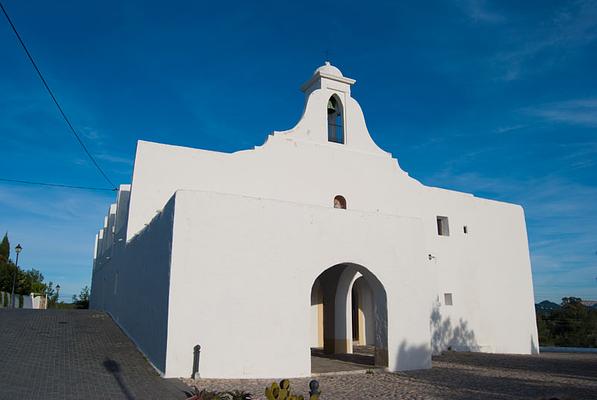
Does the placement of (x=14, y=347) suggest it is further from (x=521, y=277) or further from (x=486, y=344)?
(x=521, y=277)

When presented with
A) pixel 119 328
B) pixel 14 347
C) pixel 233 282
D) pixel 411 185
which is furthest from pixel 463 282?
pixel 14 347

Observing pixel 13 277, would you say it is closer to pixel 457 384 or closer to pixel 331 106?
pixel 331 106

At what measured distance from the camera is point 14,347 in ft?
32.6

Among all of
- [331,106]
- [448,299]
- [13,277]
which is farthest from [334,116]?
[13,277]

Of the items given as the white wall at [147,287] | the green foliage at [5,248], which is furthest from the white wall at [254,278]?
the green foliage at [5,248]

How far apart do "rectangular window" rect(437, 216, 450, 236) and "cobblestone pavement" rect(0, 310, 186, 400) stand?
484 inches

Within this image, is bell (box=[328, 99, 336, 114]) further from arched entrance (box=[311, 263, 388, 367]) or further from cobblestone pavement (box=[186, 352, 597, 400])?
cobblestone pavement (box=[186, 352, 597, 400])

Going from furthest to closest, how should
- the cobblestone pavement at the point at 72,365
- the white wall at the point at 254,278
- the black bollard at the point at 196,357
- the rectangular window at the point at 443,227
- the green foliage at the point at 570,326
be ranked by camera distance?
1. the green foliage at the point at 570,326
2. the rectangular window at the point at 443,227
3. the white wall at the point at 254,278
4. the black bollard at the point at 196,357
5. the cobblestone pavement at the point at 72,365

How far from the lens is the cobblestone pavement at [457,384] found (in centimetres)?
796

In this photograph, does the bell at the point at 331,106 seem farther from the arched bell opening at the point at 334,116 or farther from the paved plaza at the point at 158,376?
the paved plaza at the point at 158,376

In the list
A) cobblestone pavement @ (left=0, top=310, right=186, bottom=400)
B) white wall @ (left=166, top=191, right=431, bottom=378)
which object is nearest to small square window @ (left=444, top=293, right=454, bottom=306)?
white wall @ (left=166, top=191, right=431, bottom=378)

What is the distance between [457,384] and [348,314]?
16.1ft

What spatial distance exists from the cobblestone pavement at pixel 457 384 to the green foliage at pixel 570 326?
95.4ft

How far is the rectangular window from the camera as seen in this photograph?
18047mm
